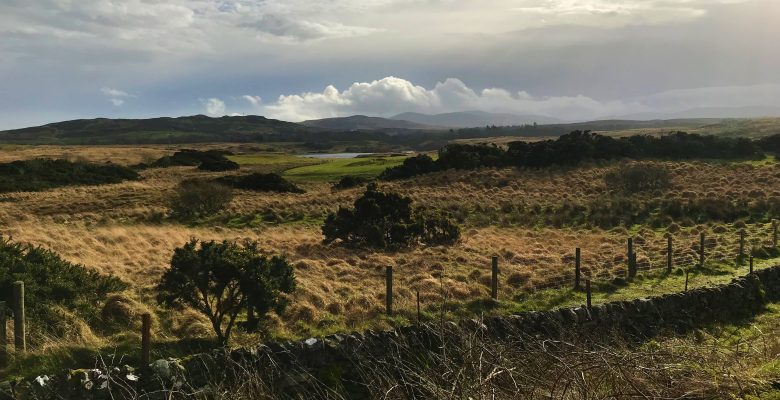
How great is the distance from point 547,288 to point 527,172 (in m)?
37.3

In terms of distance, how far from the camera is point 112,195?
38.3 metres

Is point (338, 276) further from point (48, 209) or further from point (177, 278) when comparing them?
point (48, 209)

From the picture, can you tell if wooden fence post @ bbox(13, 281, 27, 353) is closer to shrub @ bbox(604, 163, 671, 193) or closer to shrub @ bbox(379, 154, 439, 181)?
shrub @ bbox(604, 163, 671, 193)

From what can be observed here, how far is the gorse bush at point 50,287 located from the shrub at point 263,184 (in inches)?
1247

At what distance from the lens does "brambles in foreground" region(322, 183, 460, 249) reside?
2147cm

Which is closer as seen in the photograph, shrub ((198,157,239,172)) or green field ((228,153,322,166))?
shrub ((198,157,239,172))

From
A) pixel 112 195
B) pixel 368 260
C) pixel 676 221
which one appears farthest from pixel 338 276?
pixel 112 195

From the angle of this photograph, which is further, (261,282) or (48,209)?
(48,209)

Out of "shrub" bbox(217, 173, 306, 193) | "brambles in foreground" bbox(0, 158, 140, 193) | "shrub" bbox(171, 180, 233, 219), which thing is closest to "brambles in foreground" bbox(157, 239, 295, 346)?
"shrub" bbox(171, 180, 233, 219)

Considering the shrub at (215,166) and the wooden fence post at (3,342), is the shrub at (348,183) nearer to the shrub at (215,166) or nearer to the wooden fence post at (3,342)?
the shrub at (215,166)

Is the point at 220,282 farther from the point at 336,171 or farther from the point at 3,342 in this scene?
the point at 336,171

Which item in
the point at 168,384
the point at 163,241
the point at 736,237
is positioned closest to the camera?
the point at 168,384

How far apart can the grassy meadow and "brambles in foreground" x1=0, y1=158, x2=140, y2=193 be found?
3.37m

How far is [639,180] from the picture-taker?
3944 cm
